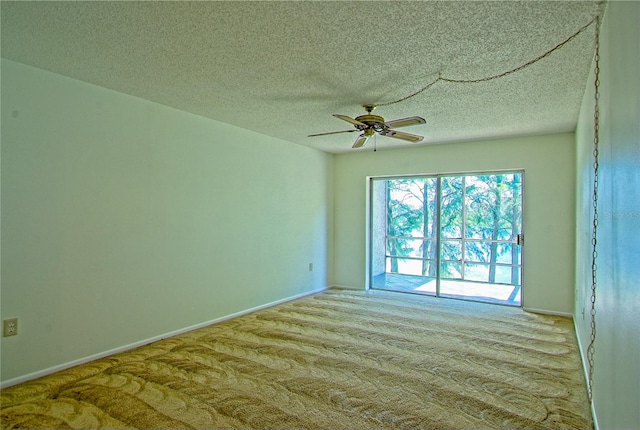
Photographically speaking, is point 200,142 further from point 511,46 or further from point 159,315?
point 511,46

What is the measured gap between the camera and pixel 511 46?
94.9 inches

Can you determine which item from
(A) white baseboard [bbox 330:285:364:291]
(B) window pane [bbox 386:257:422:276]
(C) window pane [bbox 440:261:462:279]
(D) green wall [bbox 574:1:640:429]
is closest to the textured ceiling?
(D) green wall [bbox 574:1:640:429]

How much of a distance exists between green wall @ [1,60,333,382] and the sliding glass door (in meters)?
2.28

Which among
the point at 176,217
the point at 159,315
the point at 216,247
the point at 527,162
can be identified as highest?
the point at 527,162

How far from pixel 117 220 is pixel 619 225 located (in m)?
3.55

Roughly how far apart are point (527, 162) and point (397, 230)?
7.33 feet

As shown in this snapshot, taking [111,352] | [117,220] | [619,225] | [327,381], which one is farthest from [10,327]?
[619,225]

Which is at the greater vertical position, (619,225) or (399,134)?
(399,134)

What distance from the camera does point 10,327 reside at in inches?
107

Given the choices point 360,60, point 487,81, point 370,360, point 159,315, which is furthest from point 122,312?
point 487,81

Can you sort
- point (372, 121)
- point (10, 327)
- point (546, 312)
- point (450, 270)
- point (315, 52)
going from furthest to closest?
1. point (450, 270)
2. point (546, 312)
3. point (372, 121)
4. point (10, 327)
5. point (315, 52)

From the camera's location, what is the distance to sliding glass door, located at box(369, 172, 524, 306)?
217 inches

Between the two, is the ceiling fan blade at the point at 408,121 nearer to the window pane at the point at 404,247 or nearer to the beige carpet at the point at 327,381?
the beige carpet at the point at 327,381

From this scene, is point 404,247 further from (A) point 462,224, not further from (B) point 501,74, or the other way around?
(B) point 501,74
